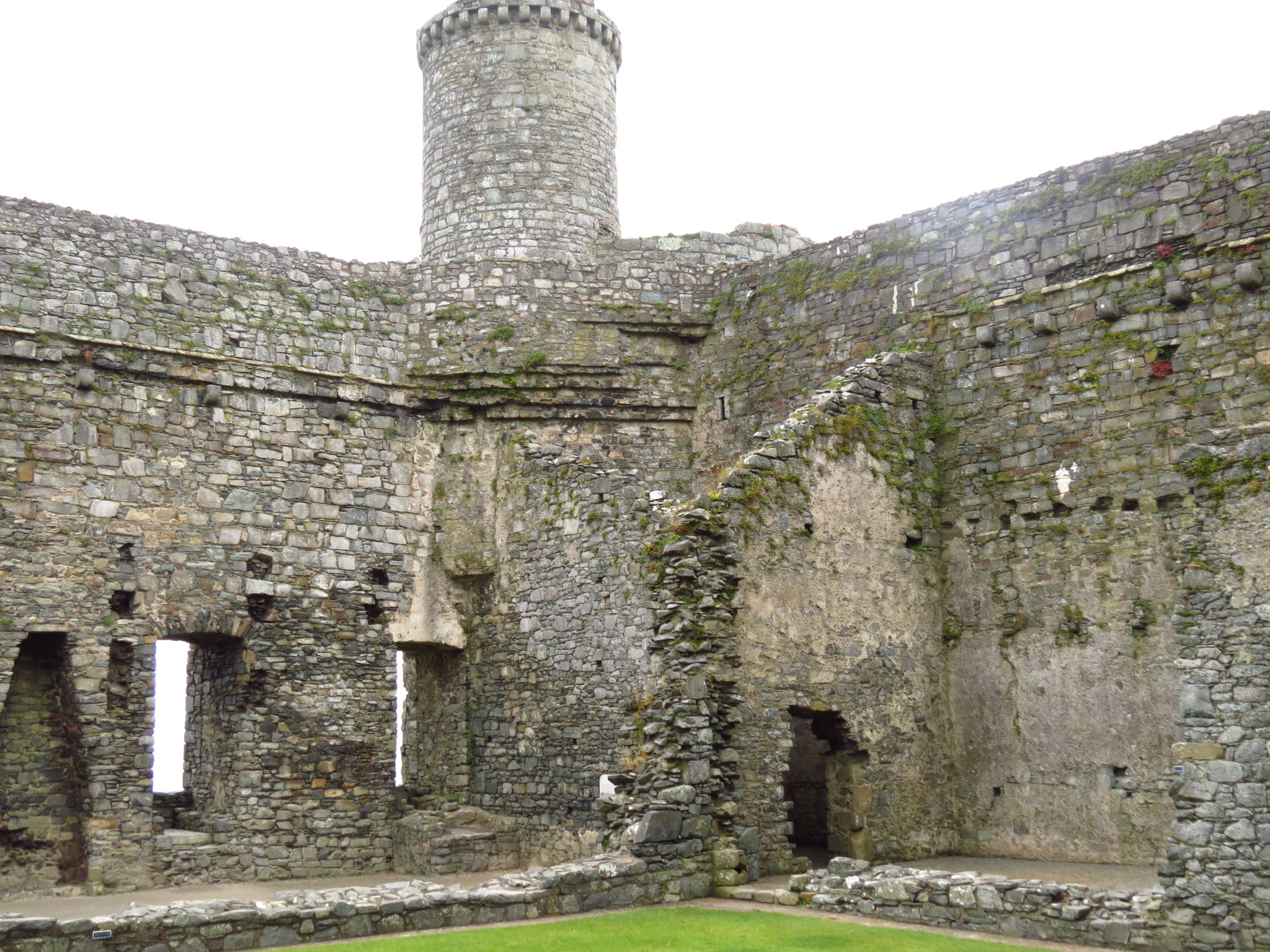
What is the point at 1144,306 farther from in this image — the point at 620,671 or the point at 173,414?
the point at 173,414

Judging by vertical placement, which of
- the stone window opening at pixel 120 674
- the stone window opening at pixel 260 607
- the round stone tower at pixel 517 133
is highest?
the round stone tower at pixel 517 133

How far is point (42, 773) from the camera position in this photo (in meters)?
15.6

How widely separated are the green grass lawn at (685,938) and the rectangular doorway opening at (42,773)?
5.84 meters

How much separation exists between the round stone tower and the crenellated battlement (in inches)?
0.5

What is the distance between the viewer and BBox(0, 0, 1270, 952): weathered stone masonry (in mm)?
14086

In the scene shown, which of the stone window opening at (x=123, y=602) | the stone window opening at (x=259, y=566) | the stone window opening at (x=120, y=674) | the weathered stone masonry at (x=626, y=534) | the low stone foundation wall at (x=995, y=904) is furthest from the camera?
the stone window opening at (x=259, y=566)

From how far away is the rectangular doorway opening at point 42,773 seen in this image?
1522 centimetres

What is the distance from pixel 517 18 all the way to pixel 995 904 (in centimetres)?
1429

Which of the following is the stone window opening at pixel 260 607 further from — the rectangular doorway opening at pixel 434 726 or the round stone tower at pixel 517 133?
the round stone tower at pixel 517 133

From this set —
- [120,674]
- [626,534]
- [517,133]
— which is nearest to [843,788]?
[626,534]

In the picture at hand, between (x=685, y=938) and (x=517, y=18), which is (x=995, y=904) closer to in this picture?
(x=685, y=938)

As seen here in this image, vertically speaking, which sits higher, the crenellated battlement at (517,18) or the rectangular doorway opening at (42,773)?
the crenellated battlement at (517,18)

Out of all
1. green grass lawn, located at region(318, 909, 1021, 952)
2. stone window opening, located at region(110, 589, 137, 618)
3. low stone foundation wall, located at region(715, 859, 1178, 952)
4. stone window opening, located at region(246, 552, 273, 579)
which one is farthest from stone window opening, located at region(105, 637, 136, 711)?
low stone foundation wall, located at region(715, 859, 1178, 952)

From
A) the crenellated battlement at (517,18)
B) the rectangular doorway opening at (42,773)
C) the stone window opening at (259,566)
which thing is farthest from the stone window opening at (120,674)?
the crenellated battlement at (517,18)
